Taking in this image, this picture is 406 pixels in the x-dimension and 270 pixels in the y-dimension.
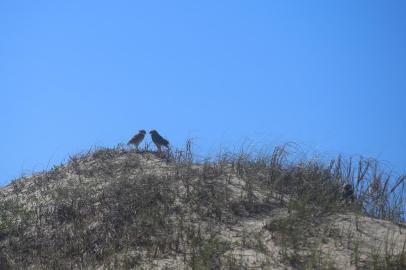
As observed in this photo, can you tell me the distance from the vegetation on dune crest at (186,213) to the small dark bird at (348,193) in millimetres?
204

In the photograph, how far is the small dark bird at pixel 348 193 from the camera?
31.6 ft

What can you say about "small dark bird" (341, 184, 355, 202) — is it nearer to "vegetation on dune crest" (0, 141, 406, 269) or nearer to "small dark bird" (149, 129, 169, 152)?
"vegetation on dune crest" (0, 141, 406, 269)

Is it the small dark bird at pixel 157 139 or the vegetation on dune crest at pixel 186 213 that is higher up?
the small dark bird at pixel 157 139

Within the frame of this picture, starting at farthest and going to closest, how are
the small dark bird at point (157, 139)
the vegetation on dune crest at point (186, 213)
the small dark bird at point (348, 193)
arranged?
the small dark bird at point (157, 139) → the small dark bird at point (348, 193) → the vegetation on dune crest at point (186, 213)

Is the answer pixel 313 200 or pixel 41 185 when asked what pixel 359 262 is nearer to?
pixel 313 200

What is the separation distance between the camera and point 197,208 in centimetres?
893

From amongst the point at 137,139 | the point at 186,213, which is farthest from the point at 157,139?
the point at 186,213

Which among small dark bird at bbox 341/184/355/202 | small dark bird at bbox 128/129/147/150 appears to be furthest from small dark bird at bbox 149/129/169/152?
small dark bird at bbox 341/184/355/202

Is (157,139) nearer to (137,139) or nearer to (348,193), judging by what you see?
(137,139)

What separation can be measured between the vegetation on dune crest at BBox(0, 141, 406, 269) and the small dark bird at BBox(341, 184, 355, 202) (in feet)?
0.67

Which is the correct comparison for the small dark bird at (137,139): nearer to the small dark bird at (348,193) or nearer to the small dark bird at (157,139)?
the small dark bird at (157,139)

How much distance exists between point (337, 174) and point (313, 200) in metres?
1.37

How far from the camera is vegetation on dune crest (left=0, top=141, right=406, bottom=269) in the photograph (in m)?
7.64

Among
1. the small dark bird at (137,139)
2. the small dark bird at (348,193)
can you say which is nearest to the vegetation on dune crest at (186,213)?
the small dark bird at (348,193)
